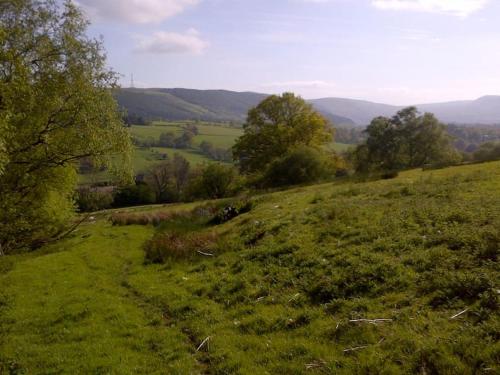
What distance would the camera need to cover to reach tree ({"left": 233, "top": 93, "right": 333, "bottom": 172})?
53.9m

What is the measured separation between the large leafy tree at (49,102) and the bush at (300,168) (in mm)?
28860

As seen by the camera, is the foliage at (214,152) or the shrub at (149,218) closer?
the shrub at (149,218)

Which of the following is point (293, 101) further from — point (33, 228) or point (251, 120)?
point (33, 228)

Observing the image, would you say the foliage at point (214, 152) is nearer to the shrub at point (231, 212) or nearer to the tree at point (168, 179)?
the tree at point (168, 179)

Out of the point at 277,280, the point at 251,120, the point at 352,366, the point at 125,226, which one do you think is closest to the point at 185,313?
the point at 277,280

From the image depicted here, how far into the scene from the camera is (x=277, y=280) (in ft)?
41.0

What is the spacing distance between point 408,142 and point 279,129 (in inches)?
917

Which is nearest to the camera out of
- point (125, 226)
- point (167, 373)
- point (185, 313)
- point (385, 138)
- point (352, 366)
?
point (352, 366)

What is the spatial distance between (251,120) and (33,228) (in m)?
38.8

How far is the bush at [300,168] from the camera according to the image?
4506 cm

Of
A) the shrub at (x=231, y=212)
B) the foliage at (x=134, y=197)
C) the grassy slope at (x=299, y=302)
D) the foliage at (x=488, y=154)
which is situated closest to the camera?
the grassy slope at (x=299, y=302)

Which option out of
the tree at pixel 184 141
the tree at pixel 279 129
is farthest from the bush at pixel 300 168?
the tree at pixel 184 141

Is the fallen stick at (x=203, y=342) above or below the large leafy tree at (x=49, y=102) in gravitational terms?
below

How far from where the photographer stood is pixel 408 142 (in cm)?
6056
